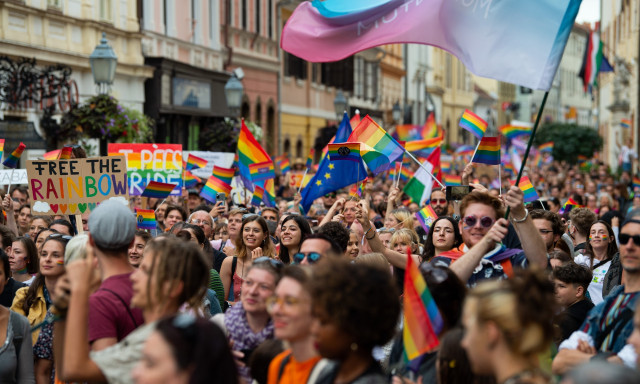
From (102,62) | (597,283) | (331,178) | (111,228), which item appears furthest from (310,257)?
(102,62)

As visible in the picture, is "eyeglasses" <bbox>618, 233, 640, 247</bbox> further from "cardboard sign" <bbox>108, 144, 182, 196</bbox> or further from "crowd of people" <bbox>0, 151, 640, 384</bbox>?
"cardboard sign" <bbox>108, 144, 182, 196</bbox>

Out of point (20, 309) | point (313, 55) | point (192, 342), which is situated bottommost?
point (20, 309)

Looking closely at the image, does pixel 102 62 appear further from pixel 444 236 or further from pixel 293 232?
pixel 444 236

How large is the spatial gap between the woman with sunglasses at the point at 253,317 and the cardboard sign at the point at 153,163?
28.5ft

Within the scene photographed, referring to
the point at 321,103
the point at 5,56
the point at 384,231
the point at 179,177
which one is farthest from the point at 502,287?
the point at 321,103

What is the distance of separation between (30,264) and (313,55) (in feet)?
9.88

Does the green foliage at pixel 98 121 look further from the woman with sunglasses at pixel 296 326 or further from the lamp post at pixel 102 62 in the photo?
the woman with sunglasses at pixel 296 326

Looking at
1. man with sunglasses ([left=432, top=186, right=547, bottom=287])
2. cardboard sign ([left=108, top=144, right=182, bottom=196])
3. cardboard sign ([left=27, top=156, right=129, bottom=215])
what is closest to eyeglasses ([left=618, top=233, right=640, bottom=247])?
man with sunglasses ([left=432, top=186, right=547, bottom=287])

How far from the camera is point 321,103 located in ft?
154

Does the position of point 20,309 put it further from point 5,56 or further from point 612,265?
point 5,56

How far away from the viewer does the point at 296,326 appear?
4.45 meters

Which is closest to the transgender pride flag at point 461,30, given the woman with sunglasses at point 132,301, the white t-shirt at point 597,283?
the white t-shirt at point 597,283

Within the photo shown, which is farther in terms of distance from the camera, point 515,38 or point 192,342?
point 515,38

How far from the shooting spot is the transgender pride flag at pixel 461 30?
752cm
